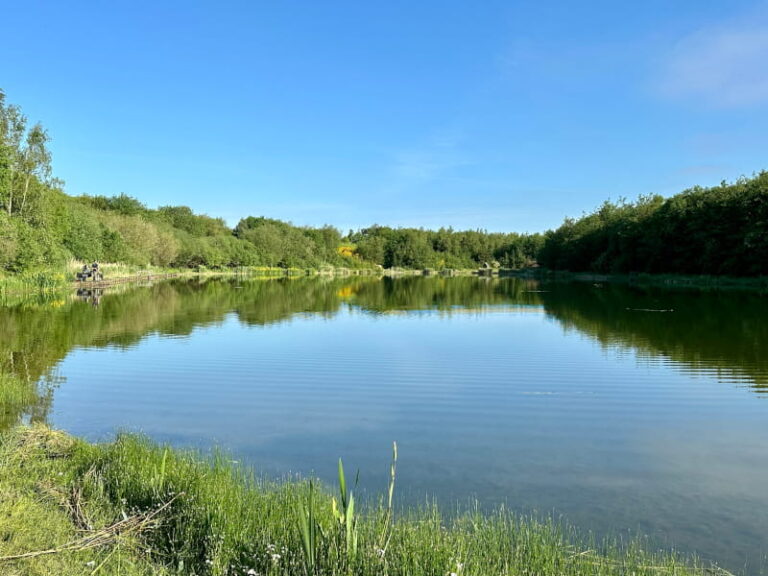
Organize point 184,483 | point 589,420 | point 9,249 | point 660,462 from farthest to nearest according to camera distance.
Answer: point 9,249 → point 589,420 → point 660,462 → point 184,483

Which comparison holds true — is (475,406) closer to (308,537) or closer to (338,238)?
(308,537)

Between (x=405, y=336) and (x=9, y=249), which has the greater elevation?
(x=9, y=249)

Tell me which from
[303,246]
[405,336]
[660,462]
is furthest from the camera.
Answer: [303,246]

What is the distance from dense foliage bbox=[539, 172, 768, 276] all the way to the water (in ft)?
108

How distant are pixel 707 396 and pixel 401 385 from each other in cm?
550

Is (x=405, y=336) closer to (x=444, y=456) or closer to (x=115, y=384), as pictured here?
(x=115, y=384)

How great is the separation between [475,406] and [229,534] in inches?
234

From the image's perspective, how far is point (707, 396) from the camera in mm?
10180

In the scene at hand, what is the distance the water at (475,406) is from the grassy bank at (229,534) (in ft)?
3.45

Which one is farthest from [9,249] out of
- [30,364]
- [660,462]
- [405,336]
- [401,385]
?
[660,462]

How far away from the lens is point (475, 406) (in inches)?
372

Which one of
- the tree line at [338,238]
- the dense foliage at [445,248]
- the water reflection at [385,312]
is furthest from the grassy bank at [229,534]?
the dense foliage at [445,248]

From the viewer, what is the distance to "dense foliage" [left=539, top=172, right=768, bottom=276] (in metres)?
46.2

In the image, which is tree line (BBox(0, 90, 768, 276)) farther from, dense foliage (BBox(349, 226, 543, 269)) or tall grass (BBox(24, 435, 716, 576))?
tall grass (BBox(24, 435, 716, 576))
